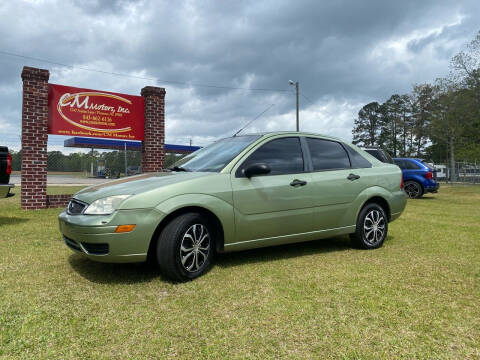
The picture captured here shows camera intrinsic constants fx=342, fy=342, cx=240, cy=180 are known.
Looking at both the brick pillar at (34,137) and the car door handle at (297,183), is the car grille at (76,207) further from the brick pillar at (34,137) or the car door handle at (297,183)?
the brick pillar at (34,137)

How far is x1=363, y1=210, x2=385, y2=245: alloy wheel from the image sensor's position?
16.0 ft

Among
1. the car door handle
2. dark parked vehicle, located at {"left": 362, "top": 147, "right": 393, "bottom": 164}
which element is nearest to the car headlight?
the car door handle

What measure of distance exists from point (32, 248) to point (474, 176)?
3082 cm

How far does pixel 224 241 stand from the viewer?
12.1 ft

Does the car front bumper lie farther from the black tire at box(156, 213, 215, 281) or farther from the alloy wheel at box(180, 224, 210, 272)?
the alloy wheel at box(180, 224, 210, 272)

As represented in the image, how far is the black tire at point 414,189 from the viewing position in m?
13.7

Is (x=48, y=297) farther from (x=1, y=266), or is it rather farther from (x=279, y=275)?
(x=279, y=275)

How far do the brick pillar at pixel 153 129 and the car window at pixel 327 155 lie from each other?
6.98m

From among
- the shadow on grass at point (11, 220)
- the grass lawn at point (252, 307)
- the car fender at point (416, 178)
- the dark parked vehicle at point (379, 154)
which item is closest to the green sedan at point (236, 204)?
the grass lawn at point (252, 307)

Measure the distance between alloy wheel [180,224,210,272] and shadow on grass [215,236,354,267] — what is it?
0.56 meters

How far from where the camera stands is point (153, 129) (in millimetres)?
10680

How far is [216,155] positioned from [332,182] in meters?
1.57

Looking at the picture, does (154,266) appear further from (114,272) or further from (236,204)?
(236,204)

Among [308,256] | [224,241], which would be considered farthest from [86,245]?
[308,256]
